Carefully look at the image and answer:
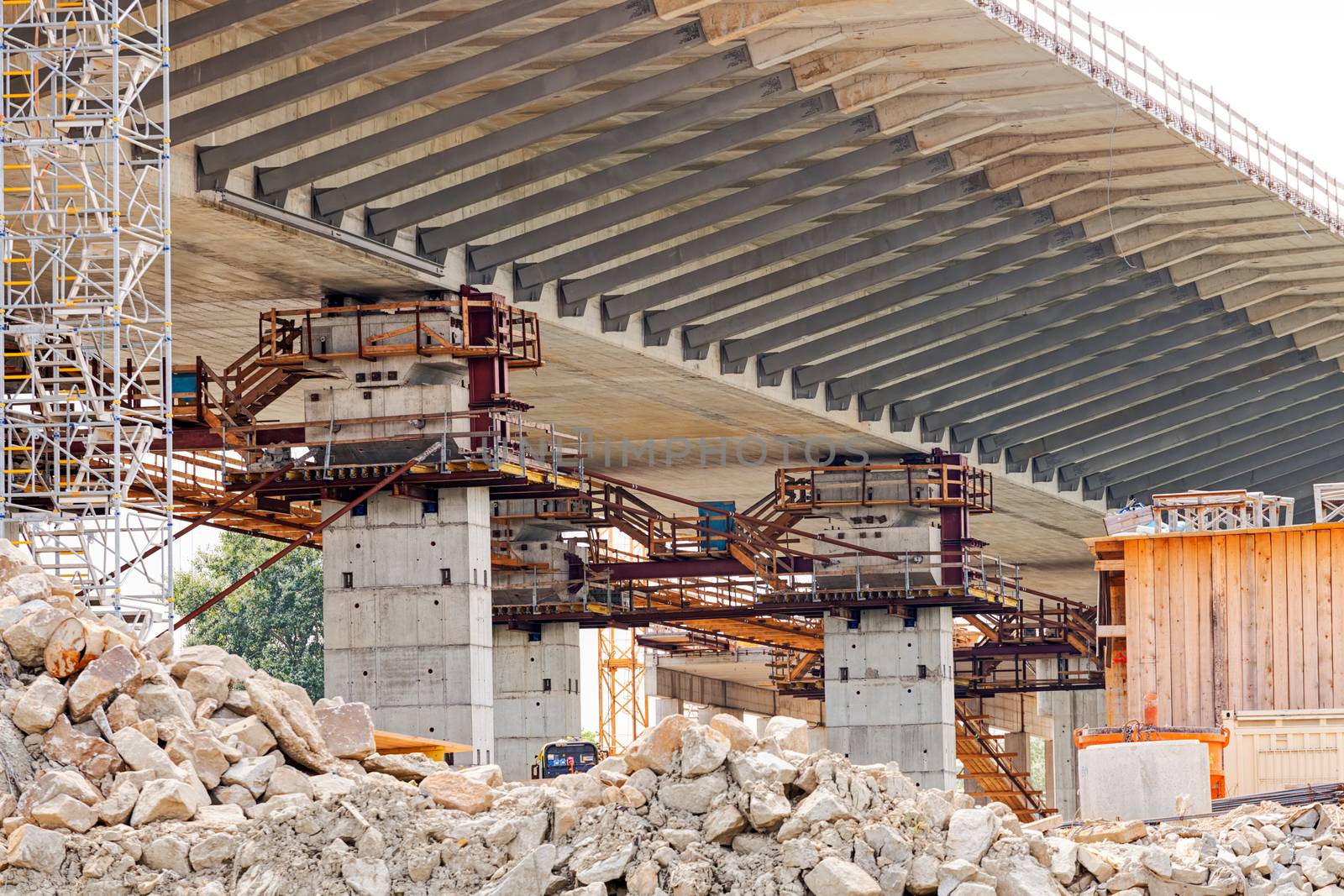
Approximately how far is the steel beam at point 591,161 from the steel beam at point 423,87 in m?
2.53

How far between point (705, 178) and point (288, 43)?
33.1 ft

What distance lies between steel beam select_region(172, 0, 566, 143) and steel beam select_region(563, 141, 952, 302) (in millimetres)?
9497

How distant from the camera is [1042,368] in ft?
182

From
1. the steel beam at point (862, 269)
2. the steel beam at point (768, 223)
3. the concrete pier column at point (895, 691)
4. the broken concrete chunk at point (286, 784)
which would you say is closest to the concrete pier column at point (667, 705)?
the concrete pier column at point (895, 691)

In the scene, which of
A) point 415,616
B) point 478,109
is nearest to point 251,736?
point 478,109

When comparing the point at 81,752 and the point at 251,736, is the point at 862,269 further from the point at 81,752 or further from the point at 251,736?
the point at 81,752

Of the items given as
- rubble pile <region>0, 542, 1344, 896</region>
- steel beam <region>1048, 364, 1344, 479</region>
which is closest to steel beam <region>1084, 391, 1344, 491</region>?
steel beam <region>1048, 364, 1344, 479</region>

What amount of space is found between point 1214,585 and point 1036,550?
42769 millimetres

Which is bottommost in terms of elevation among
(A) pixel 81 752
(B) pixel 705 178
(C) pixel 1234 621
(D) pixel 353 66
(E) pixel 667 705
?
(E) pixel 667 705

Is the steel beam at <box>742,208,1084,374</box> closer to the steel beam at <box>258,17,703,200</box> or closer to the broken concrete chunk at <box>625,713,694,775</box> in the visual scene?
the steel beam at <box>258,17,703,200</box>

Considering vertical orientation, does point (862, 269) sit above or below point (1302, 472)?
above

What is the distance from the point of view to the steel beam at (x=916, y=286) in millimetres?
45688

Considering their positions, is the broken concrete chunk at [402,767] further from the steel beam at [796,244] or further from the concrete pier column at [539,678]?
the concrete pier column at [539,678]

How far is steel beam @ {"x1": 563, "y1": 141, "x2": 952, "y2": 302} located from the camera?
137 ft
